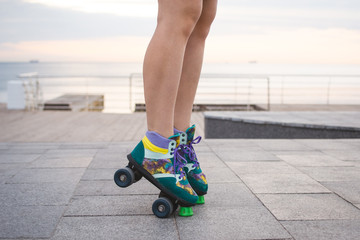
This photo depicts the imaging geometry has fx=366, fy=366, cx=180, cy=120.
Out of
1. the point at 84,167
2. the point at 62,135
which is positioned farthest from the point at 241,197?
the point at 62,135

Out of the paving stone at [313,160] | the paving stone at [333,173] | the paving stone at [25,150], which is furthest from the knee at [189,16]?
the paving stone at [25,150]

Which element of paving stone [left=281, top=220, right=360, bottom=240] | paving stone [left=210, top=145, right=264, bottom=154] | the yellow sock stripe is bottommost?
paving stone [left=210, top=145, right=264, bottom=154]

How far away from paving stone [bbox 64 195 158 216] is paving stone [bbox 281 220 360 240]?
0.38 meters

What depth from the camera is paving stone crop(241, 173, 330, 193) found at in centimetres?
122

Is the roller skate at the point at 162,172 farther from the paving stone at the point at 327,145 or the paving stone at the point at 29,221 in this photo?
the paving stone at the point at 327,145

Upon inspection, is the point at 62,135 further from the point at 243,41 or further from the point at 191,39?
the point at 243,41

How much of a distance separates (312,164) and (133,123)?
3.99 meters

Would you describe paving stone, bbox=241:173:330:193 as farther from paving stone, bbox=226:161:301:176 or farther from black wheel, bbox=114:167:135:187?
black wheel, bbox=114:167:135:187

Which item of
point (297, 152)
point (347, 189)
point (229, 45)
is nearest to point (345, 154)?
point (297, 152)

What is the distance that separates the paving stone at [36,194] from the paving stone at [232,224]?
40 cm

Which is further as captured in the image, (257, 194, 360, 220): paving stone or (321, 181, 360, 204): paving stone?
(321, 181, 360, 204): paving stone

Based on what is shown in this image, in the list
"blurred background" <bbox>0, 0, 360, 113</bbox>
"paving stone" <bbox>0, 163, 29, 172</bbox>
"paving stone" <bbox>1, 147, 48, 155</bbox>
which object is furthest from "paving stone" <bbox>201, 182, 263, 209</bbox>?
"paving stone" <bbox>1, 147, 48, 155</bbox>

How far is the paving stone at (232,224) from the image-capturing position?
2.76ft

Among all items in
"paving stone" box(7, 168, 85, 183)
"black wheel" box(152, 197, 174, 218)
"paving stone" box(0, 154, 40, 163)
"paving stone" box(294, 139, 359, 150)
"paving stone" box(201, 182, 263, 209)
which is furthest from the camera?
"paving stone" box(294, 139, 359, 150)
